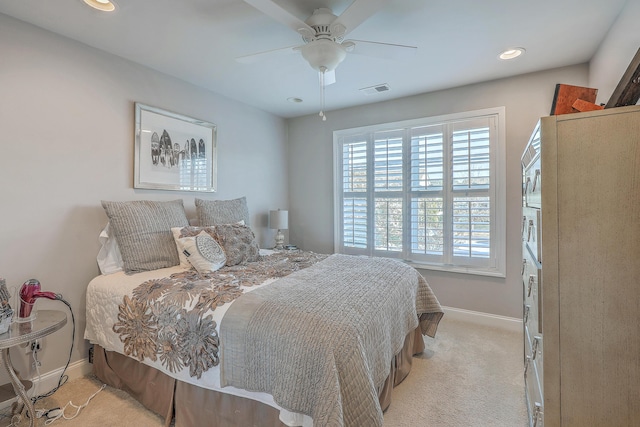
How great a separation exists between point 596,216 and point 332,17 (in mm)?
1689

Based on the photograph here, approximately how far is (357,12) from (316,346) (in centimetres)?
167

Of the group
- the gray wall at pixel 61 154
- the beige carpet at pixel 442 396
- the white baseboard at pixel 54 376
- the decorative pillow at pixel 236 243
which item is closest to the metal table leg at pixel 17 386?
the beige carpet at pixel 442 396

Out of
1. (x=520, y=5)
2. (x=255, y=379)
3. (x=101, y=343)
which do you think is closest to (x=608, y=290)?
(x=255, y=379)

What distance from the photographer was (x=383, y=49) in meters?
1.92

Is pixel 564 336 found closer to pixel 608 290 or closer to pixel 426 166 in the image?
pixel 608 290

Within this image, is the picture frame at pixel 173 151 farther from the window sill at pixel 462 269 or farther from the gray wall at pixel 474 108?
the window sill at pixel 462 269

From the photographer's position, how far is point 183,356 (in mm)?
1560

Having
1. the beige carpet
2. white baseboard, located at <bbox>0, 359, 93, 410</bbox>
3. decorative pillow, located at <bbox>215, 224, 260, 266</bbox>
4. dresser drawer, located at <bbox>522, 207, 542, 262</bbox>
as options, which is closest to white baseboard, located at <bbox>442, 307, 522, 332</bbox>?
the beige carpet

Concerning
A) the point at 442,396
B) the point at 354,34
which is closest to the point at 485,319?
the point at 442,396

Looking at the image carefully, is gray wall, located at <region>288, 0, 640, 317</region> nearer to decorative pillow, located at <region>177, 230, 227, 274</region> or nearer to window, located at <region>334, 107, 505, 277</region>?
window, located at <region>334, 107, 505, 277</region>

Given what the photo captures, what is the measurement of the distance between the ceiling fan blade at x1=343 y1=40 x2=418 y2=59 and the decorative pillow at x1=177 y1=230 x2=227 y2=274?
1772 mm

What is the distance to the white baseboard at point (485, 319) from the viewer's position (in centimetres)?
298

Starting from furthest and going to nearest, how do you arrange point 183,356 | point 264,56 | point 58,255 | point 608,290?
1. point 58,255
2. point 264,56
3. point 183,356
4. point 608,290

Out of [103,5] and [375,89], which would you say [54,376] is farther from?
[375,89]
